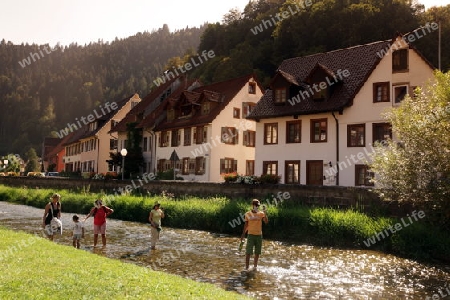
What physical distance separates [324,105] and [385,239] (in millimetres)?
14431

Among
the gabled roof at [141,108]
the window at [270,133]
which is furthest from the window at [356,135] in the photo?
the gabled roof at [141,108]

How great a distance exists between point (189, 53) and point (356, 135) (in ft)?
181

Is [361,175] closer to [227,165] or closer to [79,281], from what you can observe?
[227,165]

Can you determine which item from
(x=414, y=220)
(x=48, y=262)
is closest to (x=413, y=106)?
(x=414, y=220)

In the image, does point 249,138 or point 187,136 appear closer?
point 249,138

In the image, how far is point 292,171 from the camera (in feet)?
108

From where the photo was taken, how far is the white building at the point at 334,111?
29.4 metres

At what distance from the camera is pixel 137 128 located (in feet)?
165

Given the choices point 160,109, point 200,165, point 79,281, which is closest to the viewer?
point 79,281

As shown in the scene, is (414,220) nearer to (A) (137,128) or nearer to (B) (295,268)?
(B) (295,268)

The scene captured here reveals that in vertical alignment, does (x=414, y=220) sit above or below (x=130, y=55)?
below

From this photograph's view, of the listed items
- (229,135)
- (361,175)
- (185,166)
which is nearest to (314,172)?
(361,175)

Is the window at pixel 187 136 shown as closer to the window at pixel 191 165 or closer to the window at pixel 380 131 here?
the window at pixel 191 165

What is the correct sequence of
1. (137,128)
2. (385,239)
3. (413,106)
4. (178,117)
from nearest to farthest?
(385,239) < (413,106) < (178,117) < (137,128)
